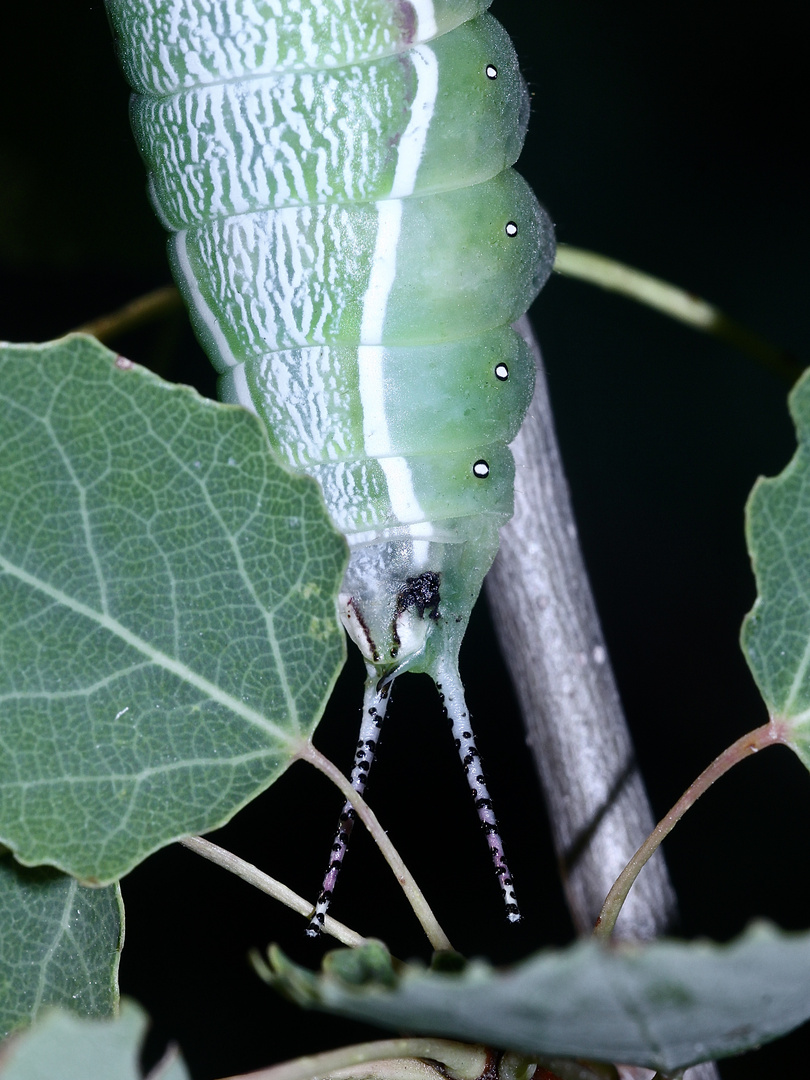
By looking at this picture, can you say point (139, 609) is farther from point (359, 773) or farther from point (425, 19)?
point (425, 19)

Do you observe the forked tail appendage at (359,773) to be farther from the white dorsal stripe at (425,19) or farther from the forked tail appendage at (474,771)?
the white dorsal stripe at (425,19)

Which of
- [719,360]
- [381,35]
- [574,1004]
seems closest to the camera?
[574,1004]

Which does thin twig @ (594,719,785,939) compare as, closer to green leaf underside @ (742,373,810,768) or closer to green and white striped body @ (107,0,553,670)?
green leaf underside @ (742,373,810,768)

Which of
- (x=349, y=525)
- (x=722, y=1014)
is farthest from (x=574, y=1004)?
(x=349, y=525)

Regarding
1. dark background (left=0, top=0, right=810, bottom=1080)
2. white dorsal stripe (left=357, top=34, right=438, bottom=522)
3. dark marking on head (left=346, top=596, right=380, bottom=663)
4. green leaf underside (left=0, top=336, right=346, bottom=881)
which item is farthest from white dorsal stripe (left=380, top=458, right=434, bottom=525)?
dark background (left=0, top=0, right=810, bottom=1080)

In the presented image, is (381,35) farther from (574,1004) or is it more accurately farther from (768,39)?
(768,39)

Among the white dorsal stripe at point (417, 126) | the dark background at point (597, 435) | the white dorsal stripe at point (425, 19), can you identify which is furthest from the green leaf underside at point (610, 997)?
the dark background at point (597, 435)

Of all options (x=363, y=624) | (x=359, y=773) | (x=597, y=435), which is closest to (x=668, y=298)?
(x=363, y=624)
